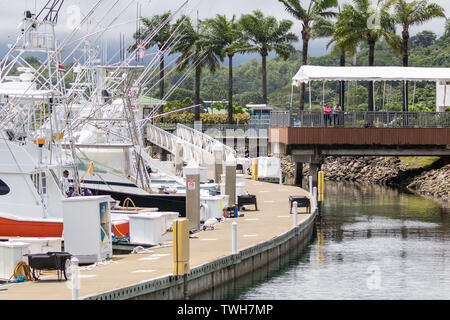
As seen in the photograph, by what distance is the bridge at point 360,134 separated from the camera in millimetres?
52406

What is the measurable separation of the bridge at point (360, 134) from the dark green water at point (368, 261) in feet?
11.2

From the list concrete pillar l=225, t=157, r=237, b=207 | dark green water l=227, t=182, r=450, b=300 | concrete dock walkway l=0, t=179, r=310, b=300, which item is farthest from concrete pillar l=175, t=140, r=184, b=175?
concrete pillar l=225, t=157, r=237, b=207

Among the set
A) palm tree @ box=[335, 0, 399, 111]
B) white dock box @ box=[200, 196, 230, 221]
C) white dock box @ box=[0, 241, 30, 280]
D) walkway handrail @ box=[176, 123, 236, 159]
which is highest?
palm tree @ box=[335, 0, 399, 111]

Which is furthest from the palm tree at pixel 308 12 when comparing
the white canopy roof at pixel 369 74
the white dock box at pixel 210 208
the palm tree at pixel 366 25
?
the white dock box at pixel 210 208

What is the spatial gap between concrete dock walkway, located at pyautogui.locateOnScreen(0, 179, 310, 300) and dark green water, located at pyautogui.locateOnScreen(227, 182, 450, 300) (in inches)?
52.4

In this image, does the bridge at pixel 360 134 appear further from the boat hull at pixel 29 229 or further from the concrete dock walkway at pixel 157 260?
the boat hull at pixel 29 229

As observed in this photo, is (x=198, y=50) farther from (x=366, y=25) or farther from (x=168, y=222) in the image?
(x=168, y=222)

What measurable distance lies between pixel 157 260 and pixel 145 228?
11.7ft

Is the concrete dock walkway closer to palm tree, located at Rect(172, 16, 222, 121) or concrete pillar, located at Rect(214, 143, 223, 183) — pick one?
concrete pillar, located at Rect(214, 143, 223, 183)

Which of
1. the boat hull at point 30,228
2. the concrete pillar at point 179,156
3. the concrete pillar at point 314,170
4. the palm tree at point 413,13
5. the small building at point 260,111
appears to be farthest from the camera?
the small building at point 260,111

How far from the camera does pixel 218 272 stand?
26594 millimetres

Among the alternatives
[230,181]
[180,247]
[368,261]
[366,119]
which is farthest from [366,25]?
[180,247]

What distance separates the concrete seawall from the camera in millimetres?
21734
